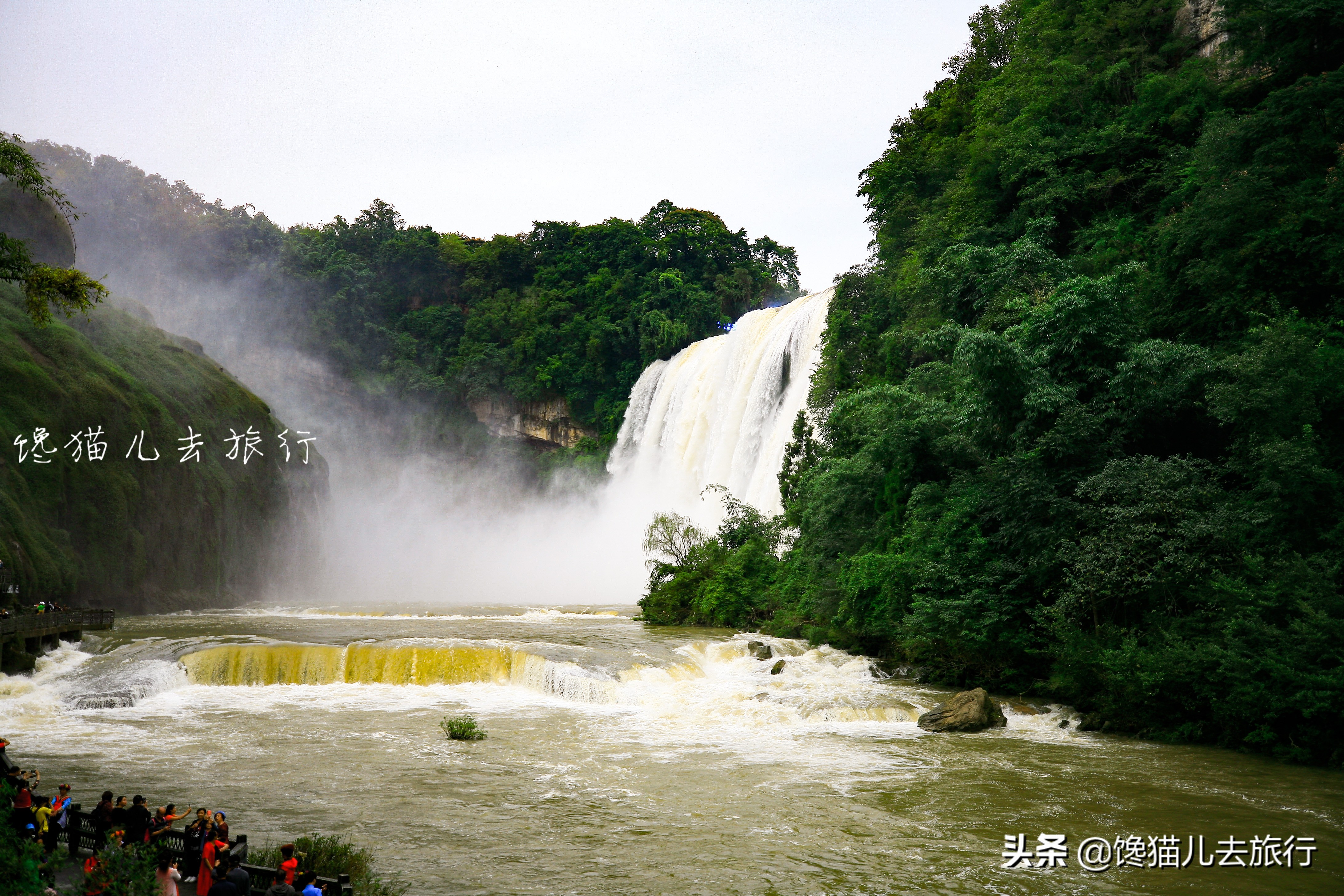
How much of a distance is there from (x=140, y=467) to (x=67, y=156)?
3781 cm

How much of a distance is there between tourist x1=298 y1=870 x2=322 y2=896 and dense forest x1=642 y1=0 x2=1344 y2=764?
12.4 metres

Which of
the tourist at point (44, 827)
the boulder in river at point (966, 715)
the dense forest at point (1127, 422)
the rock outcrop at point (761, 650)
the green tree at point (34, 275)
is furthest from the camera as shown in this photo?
the rock outcrop at point (761, 650)

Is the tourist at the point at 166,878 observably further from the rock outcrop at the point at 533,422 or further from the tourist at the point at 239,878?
the rock outcrop at the point at 533,422

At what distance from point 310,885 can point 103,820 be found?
2.54 meters

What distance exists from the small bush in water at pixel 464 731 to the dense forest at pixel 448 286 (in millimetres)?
45794

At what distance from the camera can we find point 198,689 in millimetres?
18734

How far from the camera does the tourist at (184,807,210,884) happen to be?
7477 millimetres

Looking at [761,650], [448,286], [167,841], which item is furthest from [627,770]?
[448,286]

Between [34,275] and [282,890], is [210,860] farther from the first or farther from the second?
[34,275]

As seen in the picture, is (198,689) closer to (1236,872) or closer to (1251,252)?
(1236,872)

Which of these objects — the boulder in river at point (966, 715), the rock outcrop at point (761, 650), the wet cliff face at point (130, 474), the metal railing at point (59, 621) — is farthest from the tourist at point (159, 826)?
the wet cliff face at point (130, 474)

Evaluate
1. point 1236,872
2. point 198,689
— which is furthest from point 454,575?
point 1236,872

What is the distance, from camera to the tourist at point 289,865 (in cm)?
680

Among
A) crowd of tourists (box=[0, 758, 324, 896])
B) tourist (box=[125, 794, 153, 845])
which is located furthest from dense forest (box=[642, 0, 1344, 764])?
tourist (box=[125, 794, 153, 845])
